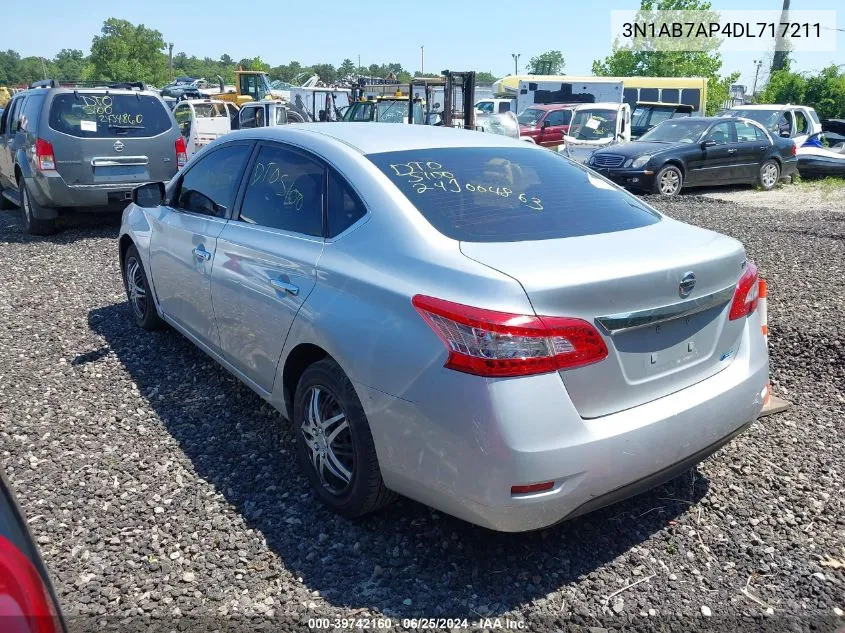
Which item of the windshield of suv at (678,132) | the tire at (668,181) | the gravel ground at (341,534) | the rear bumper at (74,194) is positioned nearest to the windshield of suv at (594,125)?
the windshield of suv at (678,132)

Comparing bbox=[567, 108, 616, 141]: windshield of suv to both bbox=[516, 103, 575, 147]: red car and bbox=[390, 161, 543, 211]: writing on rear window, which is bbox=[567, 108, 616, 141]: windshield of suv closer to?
bbox=[516, 103, 575, 147]: red car

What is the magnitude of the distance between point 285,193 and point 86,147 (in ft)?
21.7

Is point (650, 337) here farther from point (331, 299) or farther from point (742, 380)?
point (331, 299)

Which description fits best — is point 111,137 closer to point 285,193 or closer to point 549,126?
point 285,193

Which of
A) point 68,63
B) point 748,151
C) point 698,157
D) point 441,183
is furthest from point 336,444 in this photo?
point 68,63

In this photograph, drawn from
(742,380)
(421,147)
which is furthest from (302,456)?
(742,380)

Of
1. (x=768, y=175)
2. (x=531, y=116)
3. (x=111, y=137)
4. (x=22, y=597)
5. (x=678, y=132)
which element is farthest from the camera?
(x=531, y=116)

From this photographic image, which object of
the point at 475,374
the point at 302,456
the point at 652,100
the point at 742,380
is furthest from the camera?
the point at 652,100

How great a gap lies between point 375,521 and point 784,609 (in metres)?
1.67

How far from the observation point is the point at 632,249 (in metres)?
2.80

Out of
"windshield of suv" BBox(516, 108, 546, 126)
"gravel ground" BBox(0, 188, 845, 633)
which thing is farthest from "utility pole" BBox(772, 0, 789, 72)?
"gravel ground" BBox(0, 188, 845, 633)

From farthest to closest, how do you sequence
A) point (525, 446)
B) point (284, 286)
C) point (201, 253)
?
point (201, 253)
point (284, 286)
point (525, 446)

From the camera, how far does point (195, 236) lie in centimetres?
430

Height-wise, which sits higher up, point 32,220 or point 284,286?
point 284,286
